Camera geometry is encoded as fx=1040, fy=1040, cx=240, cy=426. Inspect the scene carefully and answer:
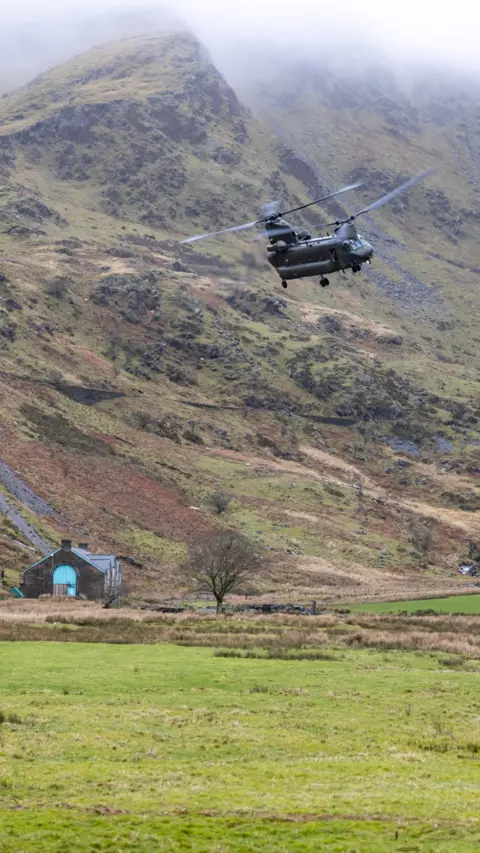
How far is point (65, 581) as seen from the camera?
89.3m

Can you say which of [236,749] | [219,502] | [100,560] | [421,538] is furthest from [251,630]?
[421,538]

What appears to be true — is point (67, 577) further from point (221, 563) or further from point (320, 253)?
point (320, 253)

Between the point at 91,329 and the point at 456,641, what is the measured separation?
15223 cm

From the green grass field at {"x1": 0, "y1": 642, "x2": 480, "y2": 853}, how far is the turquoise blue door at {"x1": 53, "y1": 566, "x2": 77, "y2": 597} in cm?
4480

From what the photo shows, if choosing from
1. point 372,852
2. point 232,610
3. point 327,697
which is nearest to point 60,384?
point 232,610

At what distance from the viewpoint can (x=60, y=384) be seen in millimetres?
165125

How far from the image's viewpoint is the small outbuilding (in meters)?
88.7

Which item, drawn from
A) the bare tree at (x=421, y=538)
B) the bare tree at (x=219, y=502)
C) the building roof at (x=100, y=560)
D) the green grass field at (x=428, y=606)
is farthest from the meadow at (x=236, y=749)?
the bare tree at (x=421, y=538)

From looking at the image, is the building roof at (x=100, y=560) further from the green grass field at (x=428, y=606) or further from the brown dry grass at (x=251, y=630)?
the green grass field at (x=428, y=606)

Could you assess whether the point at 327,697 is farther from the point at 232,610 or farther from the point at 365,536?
the point at 365,536

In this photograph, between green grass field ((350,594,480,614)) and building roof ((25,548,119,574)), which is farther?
building roof ((25,548,119,574))

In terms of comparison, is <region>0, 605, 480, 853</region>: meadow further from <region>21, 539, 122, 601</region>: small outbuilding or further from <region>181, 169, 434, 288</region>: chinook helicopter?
<region>21, 539, 122, 601</region>: small outbuilding

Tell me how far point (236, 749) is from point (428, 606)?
6120 cm

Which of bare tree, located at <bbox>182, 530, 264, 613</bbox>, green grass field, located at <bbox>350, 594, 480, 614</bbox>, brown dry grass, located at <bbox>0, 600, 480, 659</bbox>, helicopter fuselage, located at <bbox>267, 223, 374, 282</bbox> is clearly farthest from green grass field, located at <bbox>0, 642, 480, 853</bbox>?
bare tree, located at <bbox>182, 530, 264, 613</bbox>
